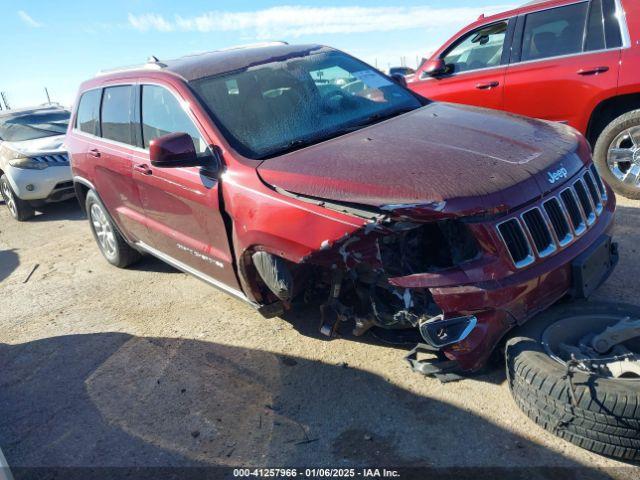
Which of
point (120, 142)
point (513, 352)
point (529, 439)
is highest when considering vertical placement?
point (120, 142)

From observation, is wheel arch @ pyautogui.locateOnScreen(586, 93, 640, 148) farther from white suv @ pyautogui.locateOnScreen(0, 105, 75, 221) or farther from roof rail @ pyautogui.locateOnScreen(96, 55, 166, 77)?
white suv @ pyautogui.locateOnScreen(0, 105, 75, 221)

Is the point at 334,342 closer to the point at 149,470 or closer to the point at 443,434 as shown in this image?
the point at 443,434

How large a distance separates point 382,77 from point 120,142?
2.25 metres

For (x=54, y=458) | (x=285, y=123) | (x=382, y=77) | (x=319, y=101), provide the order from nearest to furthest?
(x=54, y=458) → (x=285, y=123) → (x=319, y=101) → (x=382, y=77)

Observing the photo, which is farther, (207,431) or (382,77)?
(382,77)

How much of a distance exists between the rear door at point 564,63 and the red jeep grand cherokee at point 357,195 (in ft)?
6.71

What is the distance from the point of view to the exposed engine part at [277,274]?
2.98 metres

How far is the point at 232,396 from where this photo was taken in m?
3.08

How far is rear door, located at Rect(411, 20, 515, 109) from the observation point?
18.7 ft

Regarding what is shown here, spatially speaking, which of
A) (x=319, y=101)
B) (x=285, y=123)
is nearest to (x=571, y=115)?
(x=319, y=101)

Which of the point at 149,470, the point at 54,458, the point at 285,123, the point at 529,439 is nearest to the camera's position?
the point at 529,439

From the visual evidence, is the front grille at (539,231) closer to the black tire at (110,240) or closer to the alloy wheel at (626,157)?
the alloy wheel at (626,157)

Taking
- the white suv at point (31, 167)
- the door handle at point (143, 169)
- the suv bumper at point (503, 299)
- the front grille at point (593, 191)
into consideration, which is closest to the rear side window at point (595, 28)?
the front grille at point (593, 191)

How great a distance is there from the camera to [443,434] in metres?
2.55
